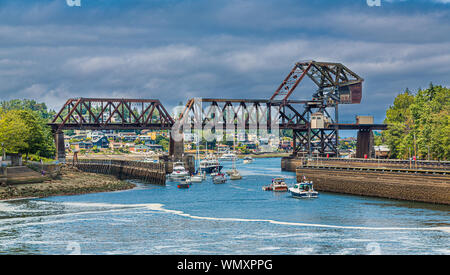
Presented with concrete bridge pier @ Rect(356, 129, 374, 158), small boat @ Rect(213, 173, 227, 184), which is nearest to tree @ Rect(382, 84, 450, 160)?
concrete bridge pier @ Rect(356, 129, 374, 158)

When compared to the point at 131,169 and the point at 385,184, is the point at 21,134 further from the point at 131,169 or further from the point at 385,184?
the point at 385,184

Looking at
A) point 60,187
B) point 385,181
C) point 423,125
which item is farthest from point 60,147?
point 385,181

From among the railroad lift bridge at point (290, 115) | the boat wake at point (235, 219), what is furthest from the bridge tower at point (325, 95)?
the boat wake at point (235, 219)

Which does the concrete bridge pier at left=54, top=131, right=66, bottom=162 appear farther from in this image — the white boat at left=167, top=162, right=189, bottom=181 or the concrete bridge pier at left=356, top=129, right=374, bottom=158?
the concrete bridge pier at left=356, top=129, right=374, bottom=158

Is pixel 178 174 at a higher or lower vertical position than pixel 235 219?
higher

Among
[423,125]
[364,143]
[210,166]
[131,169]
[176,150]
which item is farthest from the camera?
[364,143]

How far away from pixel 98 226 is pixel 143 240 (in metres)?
11.4

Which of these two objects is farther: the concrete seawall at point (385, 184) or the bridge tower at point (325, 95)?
the bridge tower at point (325, 95)

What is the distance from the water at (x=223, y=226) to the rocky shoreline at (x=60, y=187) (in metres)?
4.38

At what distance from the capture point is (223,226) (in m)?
63.9

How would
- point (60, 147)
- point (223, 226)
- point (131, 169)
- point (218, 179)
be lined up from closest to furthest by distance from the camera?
point (223, 226) < point (218, 179) < point (131, 169) < point (60, 147)

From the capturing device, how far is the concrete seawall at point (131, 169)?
425ft

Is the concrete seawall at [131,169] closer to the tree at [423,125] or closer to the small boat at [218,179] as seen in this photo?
the small boat at [218,179]

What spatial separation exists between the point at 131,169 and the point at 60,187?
46734 millimetres
